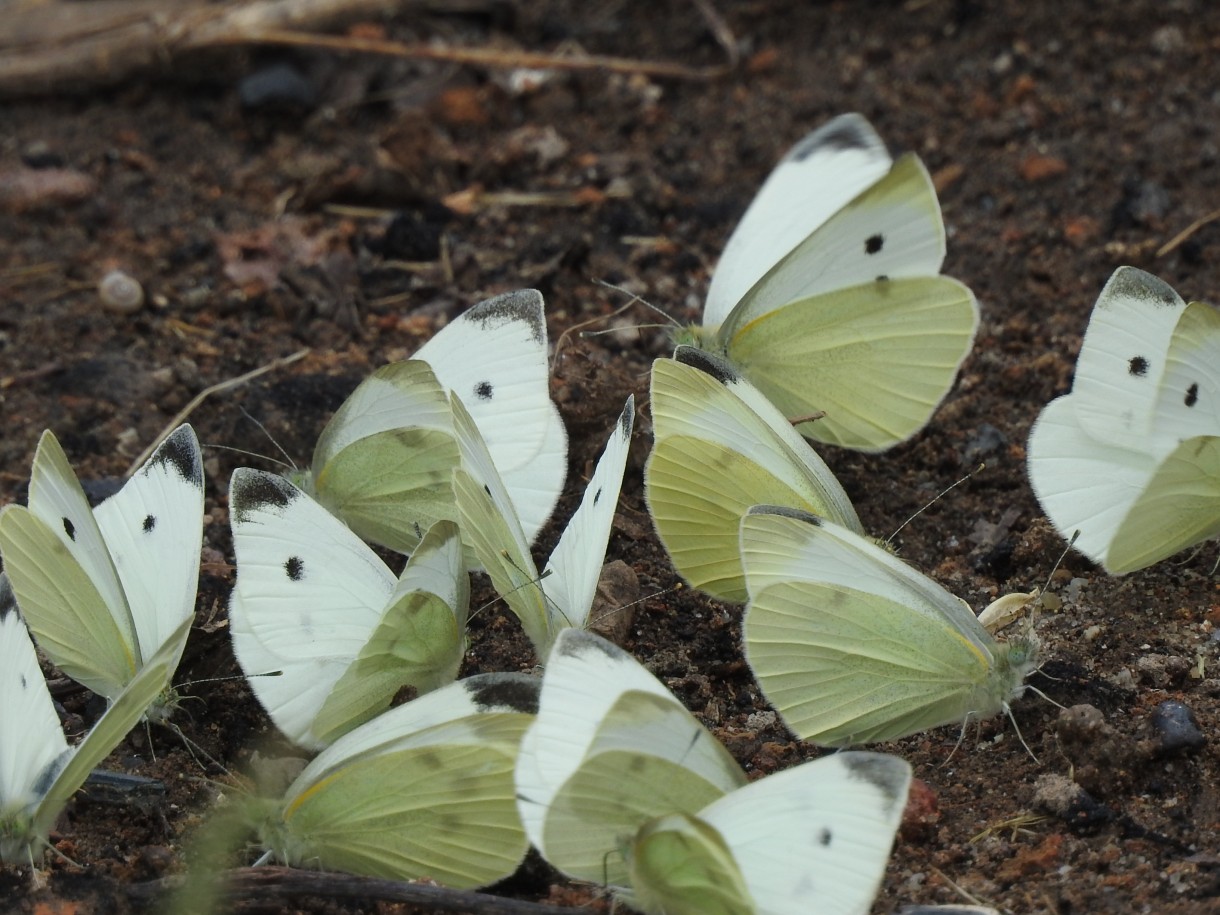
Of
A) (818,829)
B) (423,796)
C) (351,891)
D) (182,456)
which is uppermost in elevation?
(182,456)

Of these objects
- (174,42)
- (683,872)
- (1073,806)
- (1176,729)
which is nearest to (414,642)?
(683,872)

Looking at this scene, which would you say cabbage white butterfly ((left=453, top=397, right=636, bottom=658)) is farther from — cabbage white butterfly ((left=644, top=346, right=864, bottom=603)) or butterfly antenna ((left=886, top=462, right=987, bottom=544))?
butterfly antenna ((left=886, top=462, right=987, bottom=544))

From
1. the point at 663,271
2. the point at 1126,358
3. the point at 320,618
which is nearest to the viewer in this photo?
the point at 320,618

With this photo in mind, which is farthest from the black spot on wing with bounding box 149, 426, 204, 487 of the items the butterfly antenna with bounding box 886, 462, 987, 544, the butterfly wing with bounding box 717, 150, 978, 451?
the butterfly antenna with bounding box 886, 462, 987, 544

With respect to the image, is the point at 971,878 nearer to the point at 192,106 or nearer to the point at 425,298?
the point at 425,298

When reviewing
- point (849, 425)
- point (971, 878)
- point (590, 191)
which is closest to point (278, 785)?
point (971, 878)

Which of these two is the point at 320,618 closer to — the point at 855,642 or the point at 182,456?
the point at 182,456
